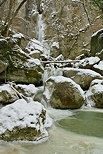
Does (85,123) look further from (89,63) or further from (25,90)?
(89,63)

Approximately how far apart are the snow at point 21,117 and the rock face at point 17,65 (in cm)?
456

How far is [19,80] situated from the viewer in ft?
28.8

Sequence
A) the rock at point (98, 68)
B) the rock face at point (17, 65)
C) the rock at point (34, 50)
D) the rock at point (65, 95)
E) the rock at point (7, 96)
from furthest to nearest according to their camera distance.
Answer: the rock at point (34, 50) < the rock at point (98, 68) < the rock face at point (17, 65) < the rock at point (65, 95) < the rock at point (7, 96)

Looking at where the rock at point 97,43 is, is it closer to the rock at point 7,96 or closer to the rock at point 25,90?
the rock at point 25,90

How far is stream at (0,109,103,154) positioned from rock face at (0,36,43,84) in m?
3.41

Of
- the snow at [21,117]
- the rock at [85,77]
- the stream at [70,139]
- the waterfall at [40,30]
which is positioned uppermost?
the waterfall at [40,30]

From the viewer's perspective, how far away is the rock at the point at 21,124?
3.57 m

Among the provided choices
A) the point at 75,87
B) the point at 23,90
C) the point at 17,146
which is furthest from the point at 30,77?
the point at 17,146

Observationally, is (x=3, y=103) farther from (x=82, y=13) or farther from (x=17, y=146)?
(x=82, y=13)

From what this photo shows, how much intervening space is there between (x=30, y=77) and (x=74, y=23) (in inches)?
472

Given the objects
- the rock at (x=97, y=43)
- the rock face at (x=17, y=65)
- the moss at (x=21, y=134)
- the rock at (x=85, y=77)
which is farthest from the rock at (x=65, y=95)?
the rock at (x=97, y=43)

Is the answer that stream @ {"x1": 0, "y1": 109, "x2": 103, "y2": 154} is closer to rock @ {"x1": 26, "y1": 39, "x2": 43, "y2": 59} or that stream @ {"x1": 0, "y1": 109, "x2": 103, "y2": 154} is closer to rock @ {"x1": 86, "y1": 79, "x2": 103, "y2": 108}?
rock @ {"x1": 86, "y1": 79, "x2": 103, "y2": 108}

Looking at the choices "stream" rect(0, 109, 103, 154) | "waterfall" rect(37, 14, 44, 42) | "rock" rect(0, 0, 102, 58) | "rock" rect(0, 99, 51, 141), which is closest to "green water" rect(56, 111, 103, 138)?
"stream" rect(0, 109, 103, 154)

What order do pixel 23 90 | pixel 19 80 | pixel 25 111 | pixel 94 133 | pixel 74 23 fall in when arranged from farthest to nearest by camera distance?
pixel 74 23 → pixel 19 80 → pixel 23 90 → pixel 94 133 → pixel 25 111
